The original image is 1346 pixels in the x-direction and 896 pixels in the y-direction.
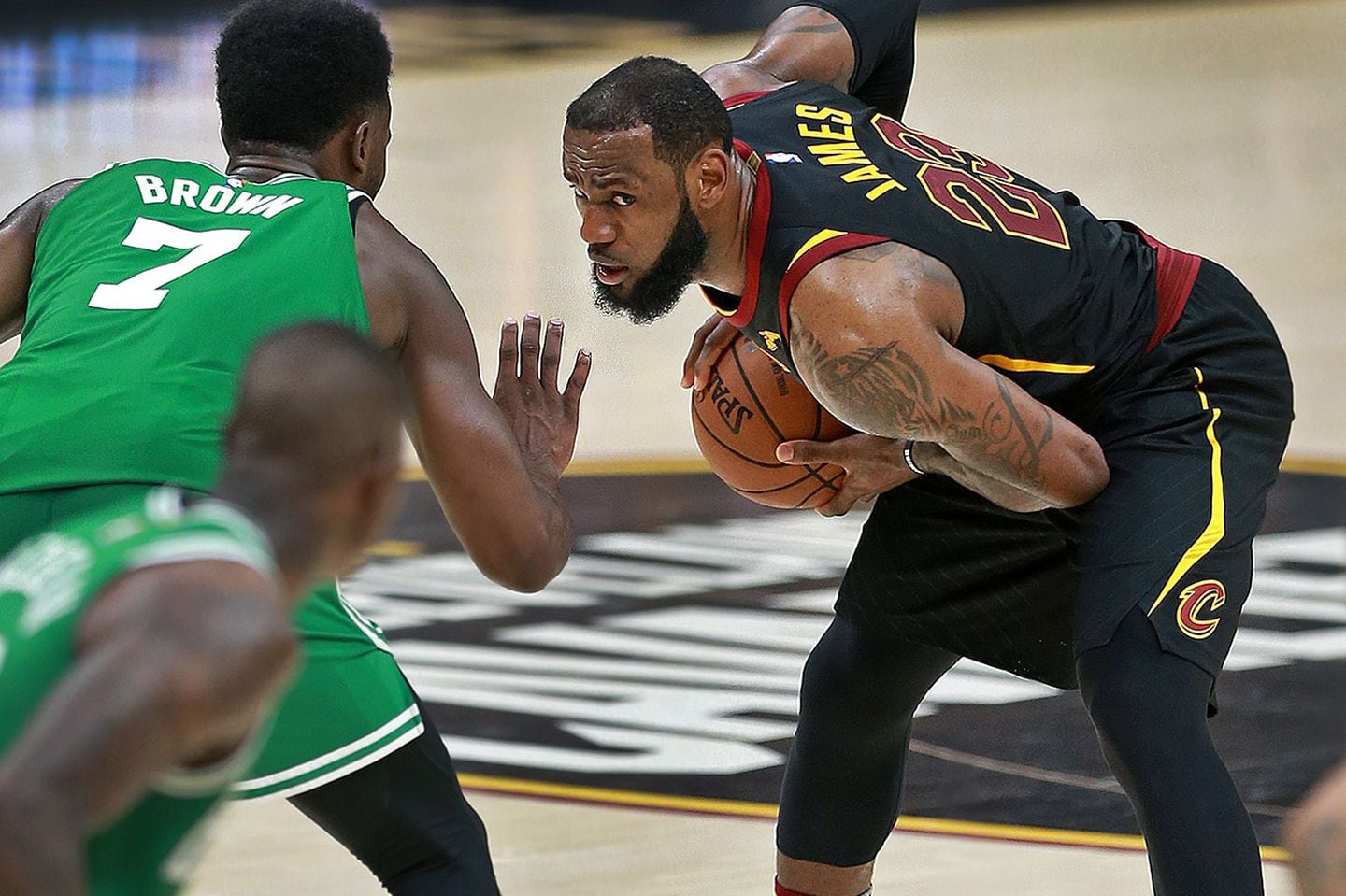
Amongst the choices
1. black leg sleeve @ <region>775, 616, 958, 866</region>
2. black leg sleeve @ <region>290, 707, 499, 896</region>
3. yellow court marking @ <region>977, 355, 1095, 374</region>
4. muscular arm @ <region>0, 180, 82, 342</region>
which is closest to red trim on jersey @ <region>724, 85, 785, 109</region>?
yellow court marking @ <region>977, 355, 1095, 374</region>

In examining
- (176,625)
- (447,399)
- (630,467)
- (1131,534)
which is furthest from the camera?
(630,467)

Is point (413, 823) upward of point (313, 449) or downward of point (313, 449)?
downward

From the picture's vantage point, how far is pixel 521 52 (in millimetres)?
18484

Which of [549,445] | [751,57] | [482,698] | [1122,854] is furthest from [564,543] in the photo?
[482,698]

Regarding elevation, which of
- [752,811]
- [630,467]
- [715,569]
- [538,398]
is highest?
[538,398]

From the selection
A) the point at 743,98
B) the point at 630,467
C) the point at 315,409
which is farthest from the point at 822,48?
the point at 630,467

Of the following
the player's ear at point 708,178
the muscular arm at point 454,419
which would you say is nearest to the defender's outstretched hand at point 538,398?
the muscular arm at point 454,419

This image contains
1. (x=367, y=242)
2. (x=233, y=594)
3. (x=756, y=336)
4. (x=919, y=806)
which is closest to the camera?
(x=233, y=594)

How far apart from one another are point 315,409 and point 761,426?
218 cm

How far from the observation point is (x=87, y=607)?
187cm

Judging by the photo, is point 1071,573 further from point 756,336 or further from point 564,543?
point 564,543

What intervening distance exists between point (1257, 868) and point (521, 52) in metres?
15.8

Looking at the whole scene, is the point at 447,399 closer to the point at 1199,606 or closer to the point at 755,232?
the point at 755,232

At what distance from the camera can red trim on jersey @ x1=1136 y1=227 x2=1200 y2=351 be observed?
3799 mm
